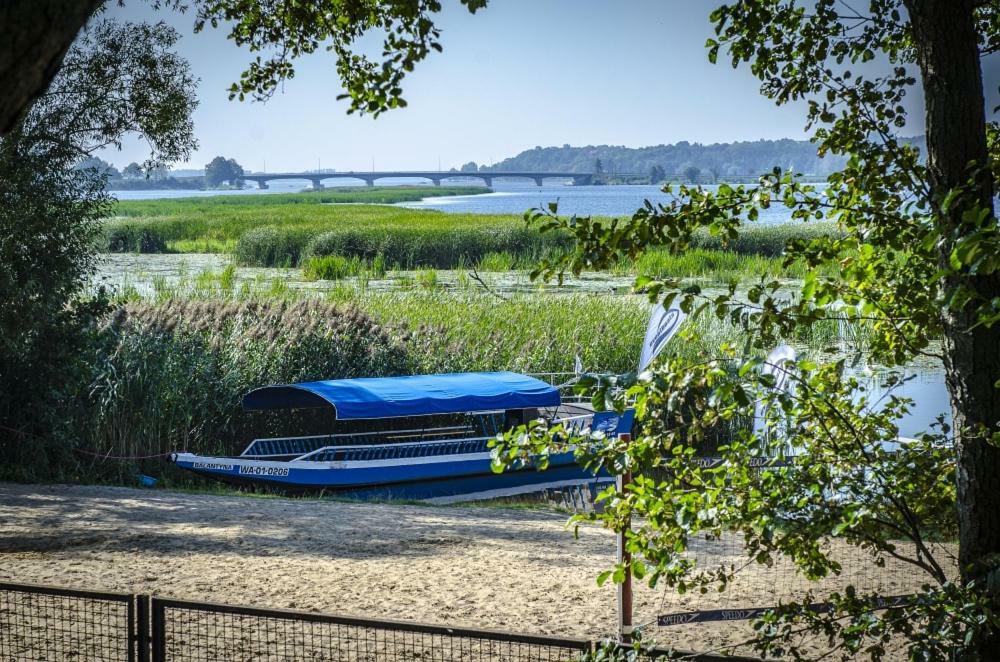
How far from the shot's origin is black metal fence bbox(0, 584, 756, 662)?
13.8 feet

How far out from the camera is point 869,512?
3258 millimetres

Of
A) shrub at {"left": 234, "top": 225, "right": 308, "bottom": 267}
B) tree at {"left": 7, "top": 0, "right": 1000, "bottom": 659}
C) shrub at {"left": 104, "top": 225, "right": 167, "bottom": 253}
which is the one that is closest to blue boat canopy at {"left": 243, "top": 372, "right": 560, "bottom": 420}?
tree at {"left": 7, "top": 0, "right": 1000, "bottom": 659}

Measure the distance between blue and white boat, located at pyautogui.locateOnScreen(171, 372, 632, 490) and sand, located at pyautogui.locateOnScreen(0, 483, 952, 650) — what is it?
266 cm

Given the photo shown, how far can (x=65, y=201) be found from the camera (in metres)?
13.8

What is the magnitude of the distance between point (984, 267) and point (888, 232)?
1.06 meters

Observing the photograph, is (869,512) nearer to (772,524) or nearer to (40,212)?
(772,524)

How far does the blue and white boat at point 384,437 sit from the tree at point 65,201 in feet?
6.01

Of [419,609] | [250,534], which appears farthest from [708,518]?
[250,534]

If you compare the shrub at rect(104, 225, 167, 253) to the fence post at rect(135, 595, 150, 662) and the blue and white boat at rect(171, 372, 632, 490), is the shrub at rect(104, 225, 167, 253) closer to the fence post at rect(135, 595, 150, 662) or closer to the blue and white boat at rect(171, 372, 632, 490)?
the blue and white boat at rect(171, 372, 632, 490)

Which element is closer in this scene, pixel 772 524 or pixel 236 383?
pixel 772 524

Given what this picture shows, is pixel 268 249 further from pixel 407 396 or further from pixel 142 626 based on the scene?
pixel 142 626

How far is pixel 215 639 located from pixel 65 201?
9768 millimetres

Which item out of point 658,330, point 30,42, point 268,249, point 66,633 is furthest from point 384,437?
point 268,249

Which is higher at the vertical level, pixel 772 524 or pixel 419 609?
pixel 772 524
